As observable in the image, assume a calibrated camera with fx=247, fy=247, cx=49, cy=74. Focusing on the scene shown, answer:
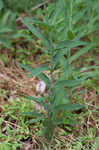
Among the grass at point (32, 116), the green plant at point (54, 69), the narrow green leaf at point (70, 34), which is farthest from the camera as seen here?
the grass at point (32, 116)

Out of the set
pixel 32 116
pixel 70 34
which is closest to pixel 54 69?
pixel 70 34

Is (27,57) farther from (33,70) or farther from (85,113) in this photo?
(33,70)

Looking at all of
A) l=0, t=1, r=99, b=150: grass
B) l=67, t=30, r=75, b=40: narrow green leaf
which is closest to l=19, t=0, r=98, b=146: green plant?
l=67, t=30, r=75, b=40: narrow green leaf

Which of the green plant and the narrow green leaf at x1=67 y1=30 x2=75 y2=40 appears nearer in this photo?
the green plant

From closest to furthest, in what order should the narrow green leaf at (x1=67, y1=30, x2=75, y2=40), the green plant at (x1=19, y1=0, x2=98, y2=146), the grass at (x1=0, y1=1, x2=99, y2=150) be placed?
the green plant at (x1=19, y1=0, x2=98, y2=146) → the narrow green leaf at (x1=67, y1=30, x2=75, y2=40) → the grass at (x1=0, y1=1, x2=99, y2=150)

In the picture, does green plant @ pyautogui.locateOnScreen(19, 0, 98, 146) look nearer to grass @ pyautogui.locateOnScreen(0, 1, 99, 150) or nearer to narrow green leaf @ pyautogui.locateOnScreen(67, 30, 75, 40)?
narrow green leaf @ pyautogui.locateOnScreen(67, 30, 75, 40)

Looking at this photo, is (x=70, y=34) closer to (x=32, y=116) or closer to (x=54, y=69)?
(x=54, y=69)

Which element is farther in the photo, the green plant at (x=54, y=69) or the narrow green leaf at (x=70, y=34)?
the narrow green leaf at (x=70, y=34)

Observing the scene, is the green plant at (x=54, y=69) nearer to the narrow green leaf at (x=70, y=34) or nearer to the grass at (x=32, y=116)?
the narrow green leaf at (x=70, y=34)

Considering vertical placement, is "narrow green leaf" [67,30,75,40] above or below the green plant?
above

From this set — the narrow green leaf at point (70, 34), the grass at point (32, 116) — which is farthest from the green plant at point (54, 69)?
the grass at point (32, 116)

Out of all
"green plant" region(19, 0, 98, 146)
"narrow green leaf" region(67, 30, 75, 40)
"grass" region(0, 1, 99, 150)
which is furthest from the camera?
"grass" region(0, 1, 99, 150)

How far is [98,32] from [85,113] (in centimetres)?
119

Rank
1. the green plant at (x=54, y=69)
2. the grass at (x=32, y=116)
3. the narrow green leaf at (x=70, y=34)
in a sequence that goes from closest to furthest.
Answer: the green plant at (x=54, y=69)
the narrow green leaf at (x=70, y=34)
the grass at (x=32, y=116)
